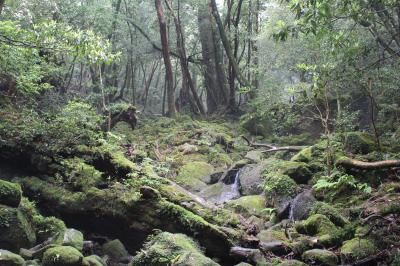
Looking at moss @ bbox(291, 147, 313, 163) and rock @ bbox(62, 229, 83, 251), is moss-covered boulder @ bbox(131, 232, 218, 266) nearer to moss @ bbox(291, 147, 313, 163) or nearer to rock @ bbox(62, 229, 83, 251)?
rock @ bbox(62, 229, 83, 251)

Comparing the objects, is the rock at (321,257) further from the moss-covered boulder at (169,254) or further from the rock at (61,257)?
the rock at (61,257)

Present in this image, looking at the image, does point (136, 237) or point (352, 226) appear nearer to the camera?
point (352, 226)

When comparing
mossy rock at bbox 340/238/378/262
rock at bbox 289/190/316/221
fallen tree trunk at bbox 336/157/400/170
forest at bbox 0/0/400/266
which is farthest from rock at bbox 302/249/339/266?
fallen tree trunk at bbox 336/157/400/170

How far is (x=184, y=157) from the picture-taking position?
619 inches

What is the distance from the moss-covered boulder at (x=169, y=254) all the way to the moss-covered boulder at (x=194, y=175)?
682cm

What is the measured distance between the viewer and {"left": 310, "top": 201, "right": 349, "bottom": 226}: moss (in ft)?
24.9

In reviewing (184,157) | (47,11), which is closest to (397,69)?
(184,157)

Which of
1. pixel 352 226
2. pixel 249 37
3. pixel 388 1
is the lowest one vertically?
pixel 352 226

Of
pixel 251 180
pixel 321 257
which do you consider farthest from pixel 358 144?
pixel 321 257

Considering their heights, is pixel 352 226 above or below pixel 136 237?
above

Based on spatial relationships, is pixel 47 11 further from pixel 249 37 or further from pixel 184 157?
pixel 249 37

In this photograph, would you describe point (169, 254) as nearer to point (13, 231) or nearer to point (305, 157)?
point (13, 231)

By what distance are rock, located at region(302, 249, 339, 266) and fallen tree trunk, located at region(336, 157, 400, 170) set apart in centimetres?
297

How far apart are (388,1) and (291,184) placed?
15.7ft
